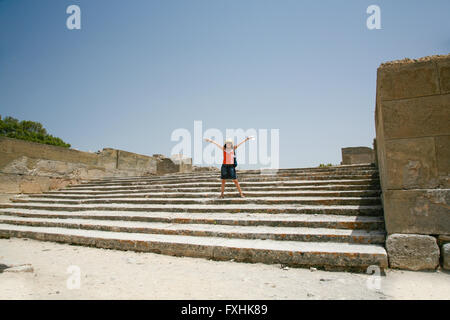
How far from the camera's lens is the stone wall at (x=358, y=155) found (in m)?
13.0

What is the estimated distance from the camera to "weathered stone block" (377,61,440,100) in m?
2.95

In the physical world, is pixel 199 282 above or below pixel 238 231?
below

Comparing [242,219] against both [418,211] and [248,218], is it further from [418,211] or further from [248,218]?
[418,211]

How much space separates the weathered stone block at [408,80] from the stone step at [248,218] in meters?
1.64

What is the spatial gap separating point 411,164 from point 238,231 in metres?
2.30

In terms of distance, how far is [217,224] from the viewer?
4.55 m

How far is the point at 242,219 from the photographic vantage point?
442cm

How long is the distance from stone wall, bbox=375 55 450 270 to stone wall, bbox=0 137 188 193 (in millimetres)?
9842

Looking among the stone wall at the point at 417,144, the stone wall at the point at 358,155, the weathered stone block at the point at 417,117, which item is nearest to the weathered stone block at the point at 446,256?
the stone wall at the point at 417,144

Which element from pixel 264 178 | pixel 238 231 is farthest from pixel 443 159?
pixel 264 178

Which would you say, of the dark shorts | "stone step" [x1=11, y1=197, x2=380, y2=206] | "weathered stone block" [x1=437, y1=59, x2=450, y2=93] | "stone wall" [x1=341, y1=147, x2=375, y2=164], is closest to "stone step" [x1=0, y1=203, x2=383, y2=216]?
"stone step" [x1=11, y1=197, x2=380, y2=206]

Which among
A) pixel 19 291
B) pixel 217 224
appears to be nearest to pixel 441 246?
pixel 217 224

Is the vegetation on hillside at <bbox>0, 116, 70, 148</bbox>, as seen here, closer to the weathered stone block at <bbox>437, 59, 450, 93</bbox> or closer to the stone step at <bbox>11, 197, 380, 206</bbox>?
the stone step at <bbox>11, 197, 380, 206</bbox>
